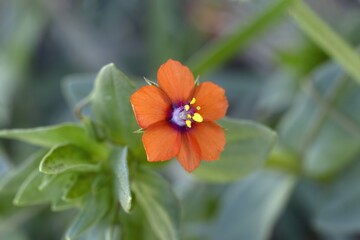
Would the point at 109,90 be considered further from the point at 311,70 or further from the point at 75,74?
the point at 75,74

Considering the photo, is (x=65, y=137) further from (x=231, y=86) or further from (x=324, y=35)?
(x=231, y=86)

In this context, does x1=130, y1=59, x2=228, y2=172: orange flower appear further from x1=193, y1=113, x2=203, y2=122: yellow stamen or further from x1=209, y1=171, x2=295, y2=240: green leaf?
x1=209, y1=171, x2=295, y2=240: green leaf

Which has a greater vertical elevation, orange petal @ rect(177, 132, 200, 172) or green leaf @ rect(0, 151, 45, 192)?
orange petal @ rect(177, 132, 200, 172)

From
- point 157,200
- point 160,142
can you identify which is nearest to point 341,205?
point 157,200

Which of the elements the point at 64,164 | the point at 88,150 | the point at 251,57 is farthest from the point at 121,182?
the point at 251,57

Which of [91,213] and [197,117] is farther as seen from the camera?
[91,213]

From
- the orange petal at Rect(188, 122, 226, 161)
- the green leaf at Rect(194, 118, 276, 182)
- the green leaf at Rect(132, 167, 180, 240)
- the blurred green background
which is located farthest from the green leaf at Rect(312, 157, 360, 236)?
the orange petal at Rect(188, 122, 226, 161)

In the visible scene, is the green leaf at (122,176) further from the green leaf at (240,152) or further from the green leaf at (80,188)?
the green leaf at (240,152)
